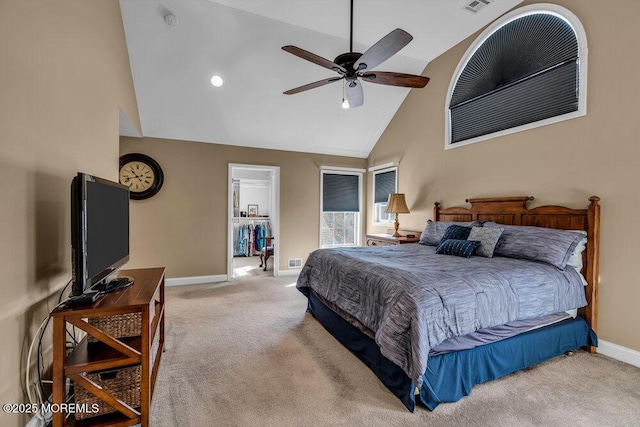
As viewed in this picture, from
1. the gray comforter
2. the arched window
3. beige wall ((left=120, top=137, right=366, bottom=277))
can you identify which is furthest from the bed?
beige wall ((left=120, top=137, right=366, bottom=277))

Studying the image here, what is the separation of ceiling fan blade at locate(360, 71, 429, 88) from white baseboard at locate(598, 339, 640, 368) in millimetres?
2896

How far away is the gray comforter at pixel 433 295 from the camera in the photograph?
5.89 feet

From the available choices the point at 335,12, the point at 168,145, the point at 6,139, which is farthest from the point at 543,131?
the point at 168,145

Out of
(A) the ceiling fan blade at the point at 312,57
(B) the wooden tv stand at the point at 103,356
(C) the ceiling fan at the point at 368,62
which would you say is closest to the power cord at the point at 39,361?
(B) the wooden tv stand at the point at 103,356

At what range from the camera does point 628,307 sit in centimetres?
245

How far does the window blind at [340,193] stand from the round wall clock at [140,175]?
9.80 ft

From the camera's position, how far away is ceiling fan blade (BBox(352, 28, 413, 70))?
6.75ft

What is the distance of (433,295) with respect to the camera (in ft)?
6.07

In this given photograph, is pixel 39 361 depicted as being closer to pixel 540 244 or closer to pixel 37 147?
pixel 37 147

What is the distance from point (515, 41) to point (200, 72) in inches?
158

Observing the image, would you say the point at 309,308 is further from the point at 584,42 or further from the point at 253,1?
the point at 584,42

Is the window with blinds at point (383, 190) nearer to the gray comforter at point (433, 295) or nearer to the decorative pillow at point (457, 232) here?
the decorative pillow at point (457, 232)

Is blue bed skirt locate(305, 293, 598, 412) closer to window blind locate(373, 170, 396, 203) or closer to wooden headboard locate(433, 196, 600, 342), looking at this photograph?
wooden headboard locate(433, 196, 600, 342)

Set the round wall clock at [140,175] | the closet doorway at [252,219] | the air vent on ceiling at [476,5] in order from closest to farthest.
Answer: the air vent on ceiling at [476,5] < the round wall clock at [140,175] < the closet doorway at [252,219]
